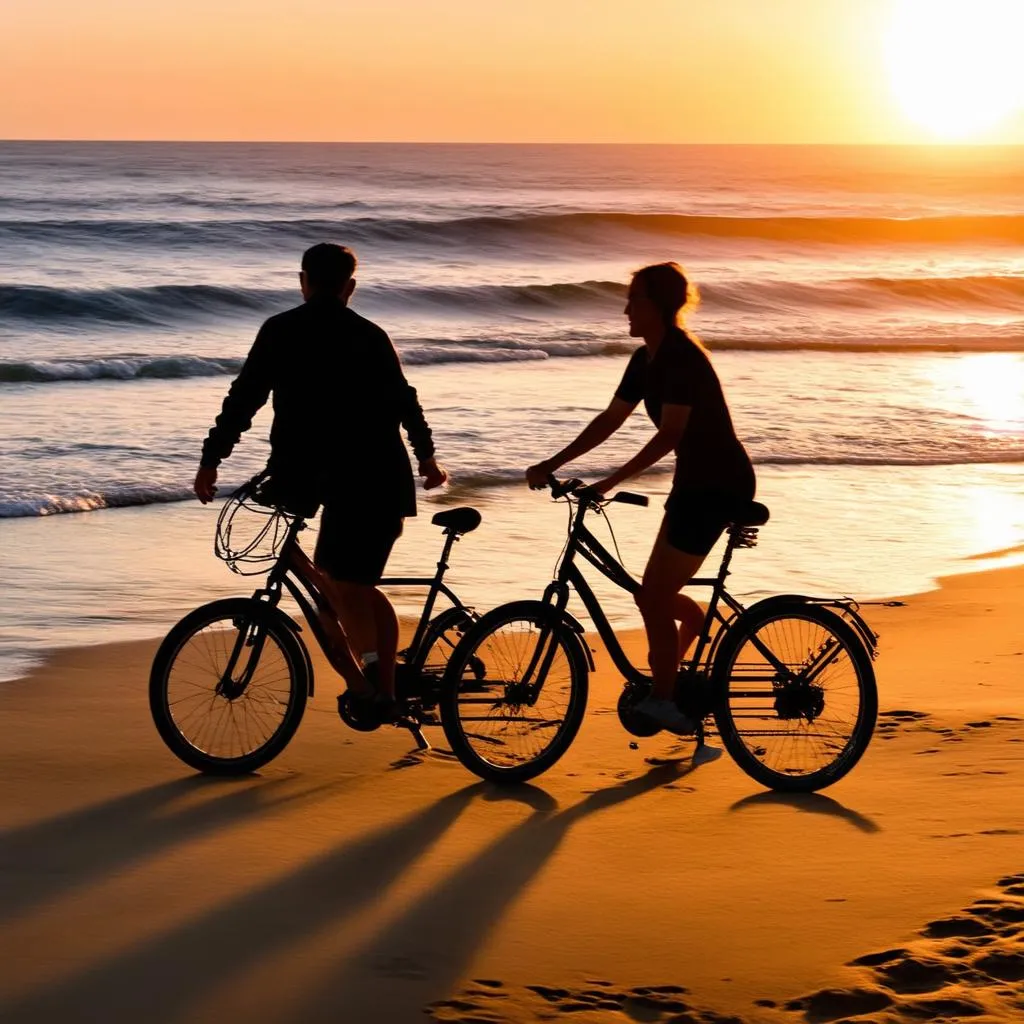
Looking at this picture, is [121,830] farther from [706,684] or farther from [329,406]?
[706,684]

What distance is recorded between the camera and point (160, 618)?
7.68m

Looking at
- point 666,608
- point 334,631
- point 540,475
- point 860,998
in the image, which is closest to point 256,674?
point 334,631

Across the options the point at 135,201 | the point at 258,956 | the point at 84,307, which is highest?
the point at 135,201

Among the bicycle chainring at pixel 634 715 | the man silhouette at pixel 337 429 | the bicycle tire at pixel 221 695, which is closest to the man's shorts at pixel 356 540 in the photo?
the man silhouette at pixel 337 429

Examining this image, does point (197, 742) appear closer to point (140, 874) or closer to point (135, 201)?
point (140, 874)

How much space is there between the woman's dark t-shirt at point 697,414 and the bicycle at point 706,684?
0.17m

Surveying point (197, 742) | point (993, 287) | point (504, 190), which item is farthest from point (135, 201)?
point (197, 742)

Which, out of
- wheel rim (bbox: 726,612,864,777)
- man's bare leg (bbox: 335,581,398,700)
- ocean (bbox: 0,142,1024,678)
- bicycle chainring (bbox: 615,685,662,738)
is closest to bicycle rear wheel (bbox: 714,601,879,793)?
wheel rim (bbox: 726,612,864,777)

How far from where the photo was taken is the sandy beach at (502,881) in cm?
344

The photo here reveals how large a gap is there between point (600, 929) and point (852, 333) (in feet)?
81.8

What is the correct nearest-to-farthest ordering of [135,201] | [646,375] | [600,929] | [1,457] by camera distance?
1. [600,929]
2. [646,375]
3. [1,457]
4. [135,201]

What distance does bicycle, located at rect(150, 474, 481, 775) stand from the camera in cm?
514

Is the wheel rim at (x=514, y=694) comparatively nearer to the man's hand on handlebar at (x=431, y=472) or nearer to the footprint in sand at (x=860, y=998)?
the man's hand on handlebar at (x=431, y=472)

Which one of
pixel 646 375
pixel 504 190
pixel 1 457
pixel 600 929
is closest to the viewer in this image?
pixel 600 929
